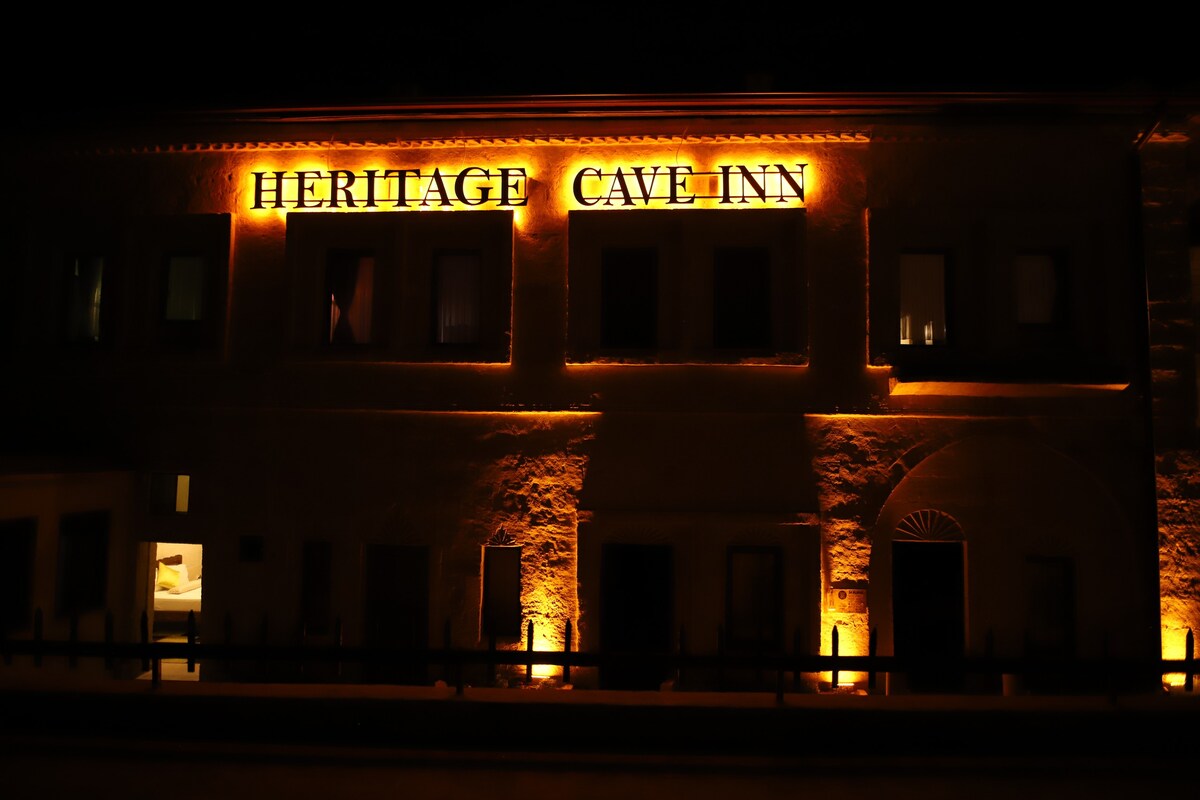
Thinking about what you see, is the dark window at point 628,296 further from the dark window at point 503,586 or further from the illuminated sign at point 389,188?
the dark window at point 503,586

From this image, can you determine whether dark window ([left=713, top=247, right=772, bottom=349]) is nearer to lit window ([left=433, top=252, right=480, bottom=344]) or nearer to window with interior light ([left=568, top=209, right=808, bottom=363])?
window with interior light ([left=568, top=209, right=808, bottom=363])

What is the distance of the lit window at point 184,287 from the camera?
41.2ft

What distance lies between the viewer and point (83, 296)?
12797 mm

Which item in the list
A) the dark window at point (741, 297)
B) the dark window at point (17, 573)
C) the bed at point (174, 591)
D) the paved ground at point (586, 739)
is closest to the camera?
the paved ground at point (586, 739)

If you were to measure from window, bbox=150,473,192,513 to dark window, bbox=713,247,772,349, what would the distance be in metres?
8.75

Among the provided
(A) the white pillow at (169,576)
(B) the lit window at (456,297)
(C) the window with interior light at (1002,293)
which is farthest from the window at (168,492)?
(C) the window with interior light at (1002,293)

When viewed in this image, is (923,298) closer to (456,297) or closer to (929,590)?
(929,590)

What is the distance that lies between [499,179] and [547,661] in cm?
711

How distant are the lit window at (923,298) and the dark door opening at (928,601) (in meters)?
3.11

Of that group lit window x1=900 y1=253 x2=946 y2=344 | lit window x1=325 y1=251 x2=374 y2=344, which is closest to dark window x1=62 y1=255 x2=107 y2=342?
lit window x1=325 y1=251 x2=374 y2=344

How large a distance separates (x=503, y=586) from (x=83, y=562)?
6.39m

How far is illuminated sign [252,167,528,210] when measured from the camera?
11945 millimetres

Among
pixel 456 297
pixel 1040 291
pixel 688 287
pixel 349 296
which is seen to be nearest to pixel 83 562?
pixel 349 296

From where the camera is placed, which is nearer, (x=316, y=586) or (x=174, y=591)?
(x=316, y=586)
